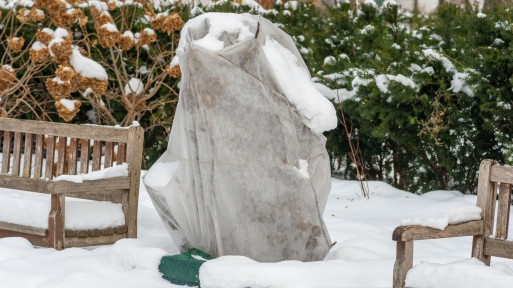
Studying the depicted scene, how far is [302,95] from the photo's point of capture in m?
3.46

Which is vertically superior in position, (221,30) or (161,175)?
(221,30)

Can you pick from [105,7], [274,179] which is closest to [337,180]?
[105,7]

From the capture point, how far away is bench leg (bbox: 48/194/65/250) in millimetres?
4102

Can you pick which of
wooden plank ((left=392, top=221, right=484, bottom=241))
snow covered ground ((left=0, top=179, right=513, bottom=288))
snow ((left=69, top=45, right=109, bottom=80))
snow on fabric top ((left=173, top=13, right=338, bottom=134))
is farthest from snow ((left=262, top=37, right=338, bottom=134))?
snow ((left=69, top=45, right=109, bottom=80))

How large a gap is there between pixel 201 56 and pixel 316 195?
0.95m

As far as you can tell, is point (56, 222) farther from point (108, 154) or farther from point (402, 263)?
point (402, 263)

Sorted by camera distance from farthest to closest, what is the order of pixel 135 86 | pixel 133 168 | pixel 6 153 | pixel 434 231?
pixel 135 86, pixel 6 153, pixel 133 168, pixel 434 231

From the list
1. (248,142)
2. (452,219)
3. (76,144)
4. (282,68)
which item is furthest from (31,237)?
(452,219)

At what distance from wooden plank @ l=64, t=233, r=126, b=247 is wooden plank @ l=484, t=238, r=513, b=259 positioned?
7.68 ft

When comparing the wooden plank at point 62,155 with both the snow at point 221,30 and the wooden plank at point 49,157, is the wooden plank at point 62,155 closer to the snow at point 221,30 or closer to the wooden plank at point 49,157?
the wooden plank at point 49,157

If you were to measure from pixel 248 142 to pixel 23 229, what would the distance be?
178cm

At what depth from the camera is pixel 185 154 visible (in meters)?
3.53

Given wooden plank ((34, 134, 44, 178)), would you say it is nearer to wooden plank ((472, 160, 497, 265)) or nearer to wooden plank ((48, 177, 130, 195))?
wooden plank ((48, 177, 130, 195))

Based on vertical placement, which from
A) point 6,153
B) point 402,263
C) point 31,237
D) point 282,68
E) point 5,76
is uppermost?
point 282,68
